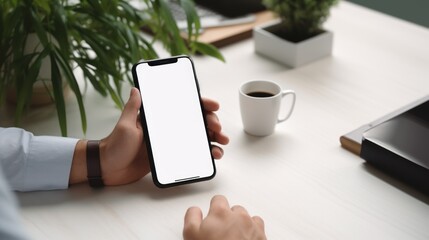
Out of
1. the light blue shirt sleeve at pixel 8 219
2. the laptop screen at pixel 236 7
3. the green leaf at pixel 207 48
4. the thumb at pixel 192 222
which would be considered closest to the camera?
the light blue shirt sleeve at pixel 8 219

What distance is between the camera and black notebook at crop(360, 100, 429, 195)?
74 cm

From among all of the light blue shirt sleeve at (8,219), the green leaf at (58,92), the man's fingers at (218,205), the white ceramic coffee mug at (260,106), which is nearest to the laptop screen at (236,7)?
the white ceramic coffee mug at (260,106)

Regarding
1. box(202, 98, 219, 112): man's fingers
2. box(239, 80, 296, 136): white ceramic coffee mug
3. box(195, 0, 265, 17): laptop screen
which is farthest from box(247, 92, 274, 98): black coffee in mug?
box(195, 0, 265, 17): laptop screen

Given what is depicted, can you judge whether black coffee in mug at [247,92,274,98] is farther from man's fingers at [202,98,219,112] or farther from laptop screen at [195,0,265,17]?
laptop screen at [195,0,265,17]

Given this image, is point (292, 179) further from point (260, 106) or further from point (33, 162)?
point (33, 162)

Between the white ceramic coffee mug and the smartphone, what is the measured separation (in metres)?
0.10

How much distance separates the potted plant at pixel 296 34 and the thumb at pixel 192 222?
48cm

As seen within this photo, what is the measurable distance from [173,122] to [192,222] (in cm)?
16

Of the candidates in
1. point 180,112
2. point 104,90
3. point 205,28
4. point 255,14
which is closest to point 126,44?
point 104,90

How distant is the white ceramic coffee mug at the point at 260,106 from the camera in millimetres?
851

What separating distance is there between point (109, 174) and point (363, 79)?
52 centimetres

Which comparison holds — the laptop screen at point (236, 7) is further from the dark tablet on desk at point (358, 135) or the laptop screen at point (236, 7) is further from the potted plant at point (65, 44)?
the dark tablet on desk at point (358, 135)

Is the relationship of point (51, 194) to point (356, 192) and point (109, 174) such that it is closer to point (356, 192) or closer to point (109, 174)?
point (109, 174)

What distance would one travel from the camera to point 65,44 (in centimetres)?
84
